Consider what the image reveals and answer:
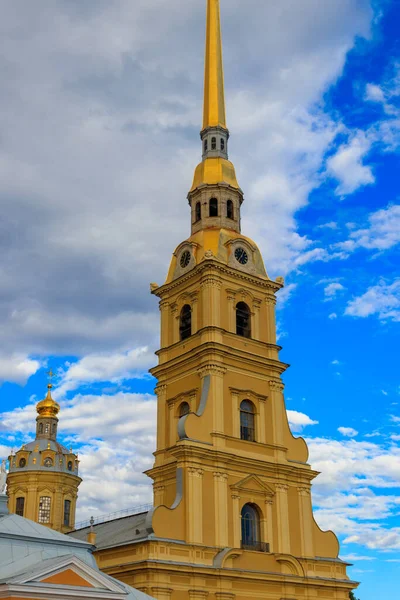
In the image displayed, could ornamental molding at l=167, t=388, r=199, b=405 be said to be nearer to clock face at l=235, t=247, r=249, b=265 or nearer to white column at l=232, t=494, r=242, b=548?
white column at l=232, t=494, r=242, b=548

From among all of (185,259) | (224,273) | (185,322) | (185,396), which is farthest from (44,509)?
(224,273)

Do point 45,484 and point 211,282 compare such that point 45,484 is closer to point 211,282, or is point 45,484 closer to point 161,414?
point 161,414

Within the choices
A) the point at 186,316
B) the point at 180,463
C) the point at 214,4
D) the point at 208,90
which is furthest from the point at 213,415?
the point at 214,4

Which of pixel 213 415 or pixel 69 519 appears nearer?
pixel 213 415

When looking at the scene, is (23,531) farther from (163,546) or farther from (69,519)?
(69,519)

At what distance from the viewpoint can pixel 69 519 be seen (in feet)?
220

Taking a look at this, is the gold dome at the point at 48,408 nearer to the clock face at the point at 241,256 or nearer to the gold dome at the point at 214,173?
the gold dome at the point at 214,173

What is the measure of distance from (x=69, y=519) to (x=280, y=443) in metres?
30.4

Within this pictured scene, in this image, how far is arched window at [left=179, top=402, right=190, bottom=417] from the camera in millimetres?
42825

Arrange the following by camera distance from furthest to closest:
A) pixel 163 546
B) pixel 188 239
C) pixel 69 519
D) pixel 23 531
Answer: pixel 69 519 → pixel 188 239 → pixel 163 546 → pixel 23 531

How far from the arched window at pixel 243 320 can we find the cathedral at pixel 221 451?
0.22 ft

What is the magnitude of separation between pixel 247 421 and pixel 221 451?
379 cm

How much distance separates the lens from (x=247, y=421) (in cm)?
4303

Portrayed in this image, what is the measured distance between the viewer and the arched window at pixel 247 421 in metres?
42.5
